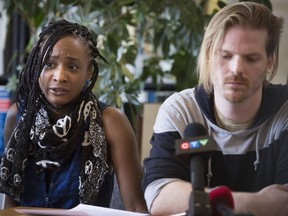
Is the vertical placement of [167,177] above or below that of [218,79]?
below

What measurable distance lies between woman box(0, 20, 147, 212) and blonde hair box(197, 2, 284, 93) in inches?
14.9

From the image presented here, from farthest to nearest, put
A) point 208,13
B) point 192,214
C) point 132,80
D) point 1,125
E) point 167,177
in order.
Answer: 1. point 208,13
2. point 132,80
3. point 1,125
4. point 167,177
5. point 192,214

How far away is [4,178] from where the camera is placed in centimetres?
179

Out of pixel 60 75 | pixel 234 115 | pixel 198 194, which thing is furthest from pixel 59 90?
pixel 198 194

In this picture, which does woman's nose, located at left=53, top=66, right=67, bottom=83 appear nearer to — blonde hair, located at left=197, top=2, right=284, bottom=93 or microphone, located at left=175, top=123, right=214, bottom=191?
blonde hair, located at left=197, top=2, right=284, bottom=93

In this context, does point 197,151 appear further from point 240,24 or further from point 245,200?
point 240,24

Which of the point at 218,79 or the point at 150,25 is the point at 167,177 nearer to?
the point at 218,79

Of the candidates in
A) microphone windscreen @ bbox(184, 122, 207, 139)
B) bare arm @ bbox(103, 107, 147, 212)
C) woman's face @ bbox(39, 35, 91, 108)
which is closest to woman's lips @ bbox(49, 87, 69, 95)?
woman's face @ bbox(39, 35, 91, 108)

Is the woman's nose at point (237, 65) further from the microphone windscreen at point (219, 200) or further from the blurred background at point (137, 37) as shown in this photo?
the blurred background at point (137, 37)

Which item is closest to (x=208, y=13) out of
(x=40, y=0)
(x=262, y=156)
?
(x=40, y=0)

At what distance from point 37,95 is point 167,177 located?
0.56 metres

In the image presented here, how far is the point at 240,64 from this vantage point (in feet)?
4.83

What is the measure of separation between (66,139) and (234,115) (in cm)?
55

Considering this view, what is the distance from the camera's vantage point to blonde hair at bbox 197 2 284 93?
152 centimetres
